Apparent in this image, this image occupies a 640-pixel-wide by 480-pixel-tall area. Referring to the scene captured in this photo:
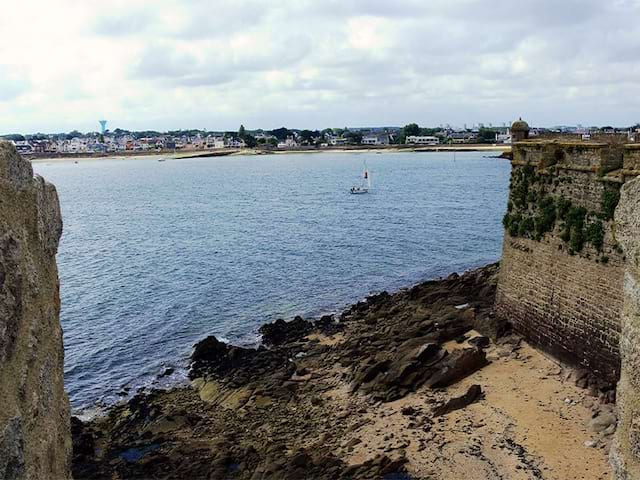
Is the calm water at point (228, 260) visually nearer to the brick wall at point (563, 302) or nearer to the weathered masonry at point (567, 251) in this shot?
the brick wall at point (563, 302)

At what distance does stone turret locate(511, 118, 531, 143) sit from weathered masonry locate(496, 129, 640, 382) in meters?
1.20

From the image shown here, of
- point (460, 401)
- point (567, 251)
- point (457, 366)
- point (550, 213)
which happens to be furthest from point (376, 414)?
point (550, 213)

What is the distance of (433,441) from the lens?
16156mm

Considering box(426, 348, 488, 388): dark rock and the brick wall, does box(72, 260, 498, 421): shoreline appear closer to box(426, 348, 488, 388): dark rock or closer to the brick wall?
box(426, 348, 488, 388): dark rock

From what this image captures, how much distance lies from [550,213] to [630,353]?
1234cm

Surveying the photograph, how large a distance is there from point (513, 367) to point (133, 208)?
70801 mm

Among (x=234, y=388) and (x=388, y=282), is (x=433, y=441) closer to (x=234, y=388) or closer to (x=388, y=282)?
(x=234, y=388)

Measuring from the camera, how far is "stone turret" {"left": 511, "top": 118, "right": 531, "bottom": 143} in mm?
23734

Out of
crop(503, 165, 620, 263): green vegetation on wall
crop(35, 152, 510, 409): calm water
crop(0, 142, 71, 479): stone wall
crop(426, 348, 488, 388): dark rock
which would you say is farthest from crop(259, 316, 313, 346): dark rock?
crop(0, 142, 71, 479): stone wall

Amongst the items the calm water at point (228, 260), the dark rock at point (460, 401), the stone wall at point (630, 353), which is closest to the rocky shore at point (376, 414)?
the dark rock at point (460, 401)

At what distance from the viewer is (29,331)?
831 cm

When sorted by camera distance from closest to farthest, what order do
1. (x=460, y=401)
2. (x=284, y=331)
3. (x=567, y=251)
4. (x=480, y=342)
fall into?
(x=460, y=401), (x=567, y=251), (x=480, y=342), (x=284, y=331)

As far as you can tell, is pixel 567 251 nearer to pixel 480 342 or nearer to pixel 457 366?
pixel 480 342

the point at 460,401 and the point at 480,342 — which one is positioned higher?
the point at 480,342
